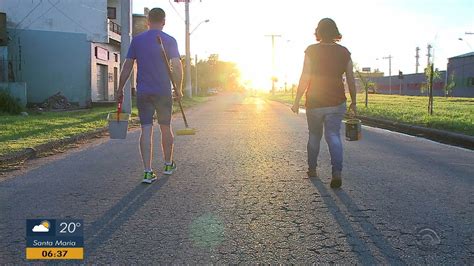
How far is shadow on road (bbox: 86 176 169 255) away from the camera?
12.3ft

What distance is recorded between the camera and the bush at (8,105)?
18594 millimetres

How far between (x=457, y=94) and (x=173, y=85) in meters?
71.0

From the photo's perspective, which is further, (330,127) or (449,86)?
(449,86)

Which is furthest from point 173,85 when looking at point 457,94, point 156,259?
point 457,94

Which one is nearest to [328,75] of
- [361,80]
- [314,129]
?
[314,129]

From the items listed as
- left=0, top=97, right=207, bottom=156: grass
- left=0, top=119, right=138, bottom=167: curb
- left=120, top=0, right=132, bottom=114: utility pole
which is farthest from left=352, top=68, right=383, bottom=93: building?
left=120, top=0, right=132, bottom=114: utility pole

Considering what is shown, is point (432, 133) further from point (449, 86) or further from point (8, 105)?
point (449, 86)

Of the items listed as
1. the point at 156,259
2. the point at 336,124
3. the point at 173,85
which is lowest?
the point at 156,259

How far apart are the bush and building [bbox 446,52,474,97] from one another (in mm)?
59349

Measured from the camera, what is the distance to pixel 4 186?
5.62 meters

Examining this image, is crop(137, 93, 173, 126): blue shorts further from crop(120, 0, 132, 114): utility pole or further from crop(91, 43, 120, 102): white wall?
crop(91, 43, 120, 102): white wall

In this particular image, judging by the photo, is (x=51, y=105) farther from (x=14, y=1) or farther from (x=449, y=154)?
(x=449, y=154)

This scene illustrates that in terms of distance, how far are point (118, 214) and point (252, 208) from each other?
4.01ft

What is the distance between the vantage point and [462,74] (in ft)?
224
